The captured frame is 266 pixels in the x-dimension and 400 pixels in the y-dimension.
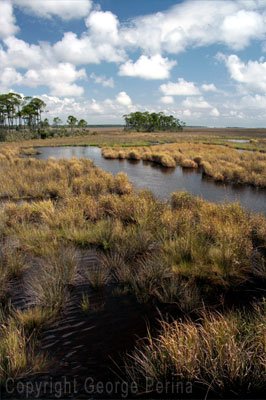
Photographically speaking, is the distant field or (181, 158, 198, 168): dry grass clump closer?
(181, 158, 198, 168): dry grass clump

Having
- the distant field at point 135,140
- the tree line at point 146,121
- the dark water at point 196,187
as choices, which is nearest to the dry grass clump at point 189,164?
the dark water at point 196,187

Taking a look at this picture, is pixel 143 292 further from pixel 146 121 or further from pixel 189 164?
pixel 146 121

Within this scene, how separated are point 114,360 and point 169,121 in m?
129

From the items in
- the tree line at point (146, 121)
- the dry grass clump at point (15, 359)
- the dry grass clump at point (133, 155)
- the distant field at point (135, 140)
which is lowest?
the dry grass clump at point (15, 359)

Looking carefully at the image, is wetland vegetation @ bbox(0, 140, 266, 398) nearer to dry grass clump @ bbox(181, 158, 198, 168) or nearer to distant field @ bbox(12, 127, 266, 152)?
dry grass clump @ bbox(181, 158, 198, 168)

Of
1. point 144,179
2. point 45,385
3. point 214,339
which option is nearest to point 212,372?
point 214,339

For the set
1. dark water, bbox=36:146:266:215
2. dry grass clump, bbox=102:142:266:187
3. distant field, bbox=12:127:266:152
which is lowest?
dark water, bbox=36:146:266:215

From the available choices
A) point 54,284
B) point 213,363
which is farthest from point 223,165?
point 213,363

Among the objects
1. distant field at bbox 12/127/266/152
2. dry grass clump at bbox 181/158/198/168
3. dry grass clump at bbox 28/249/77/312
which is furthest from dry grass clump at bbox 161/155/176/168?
dry grass clump at bbox 28/249/77/312

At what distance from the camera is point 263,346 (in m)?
2.89

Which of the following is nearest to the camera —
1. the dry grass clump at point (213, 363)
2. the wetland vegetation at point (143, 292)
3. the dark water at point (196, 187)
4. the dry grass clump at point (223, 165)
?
the dry grass clump at point (213, 363)

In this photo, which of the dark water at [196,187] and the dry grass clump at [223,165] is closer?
the dark water at [196,187]

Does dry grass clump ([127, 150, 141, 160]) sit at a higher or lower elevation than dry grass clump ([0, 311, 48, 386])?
higher

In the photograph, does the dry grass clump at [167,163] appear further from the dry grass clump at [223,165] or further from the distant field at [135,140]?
the distant field at [135,140]
